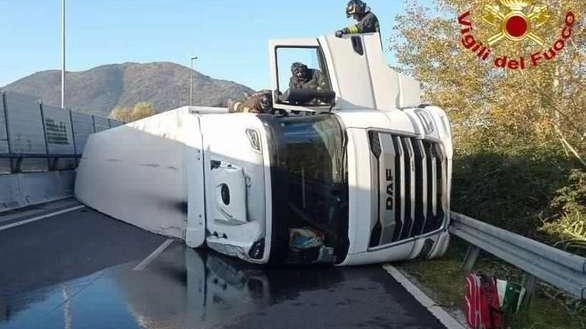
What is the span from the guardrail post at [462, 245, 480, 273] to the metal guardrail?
0.15 m

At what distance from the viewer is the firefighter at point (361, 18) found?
29.0 feet

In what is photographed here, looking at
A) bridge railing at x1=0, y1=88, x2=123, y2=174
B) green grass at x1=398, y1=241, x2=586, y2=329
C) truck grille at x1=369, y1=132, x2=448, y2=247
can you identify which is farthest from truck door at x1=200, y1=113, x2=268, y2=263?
bridge railing at x1=0, y1=88, x2=123, y2=174

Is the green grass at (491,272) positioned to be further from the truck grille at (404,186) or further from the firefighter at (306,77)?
the firefighter at (306,77)

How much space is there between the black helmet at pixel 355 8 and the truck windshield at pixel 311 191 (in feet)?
7.55

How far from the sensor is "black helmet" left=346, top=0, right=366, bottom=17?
9.02 meters

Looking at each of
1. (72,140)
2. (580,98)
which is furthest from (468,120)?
(72,140)

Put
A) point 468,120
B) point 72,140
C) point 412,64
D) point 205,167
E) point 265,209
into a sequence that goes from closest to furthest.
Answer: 1. point 265,209
2. point 205,167
3. point 468,120
4. point 412,64
5. point 72,140

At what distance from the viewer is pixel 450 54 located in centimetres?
1711

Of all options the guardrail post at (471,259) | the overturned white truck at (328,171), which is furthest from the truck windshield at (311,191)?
the guardrail post at (471,259)

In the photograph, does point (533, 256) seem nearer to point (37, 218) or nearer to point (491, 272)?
point (491, 272)

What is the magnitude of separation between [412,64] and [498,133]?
4639 mm

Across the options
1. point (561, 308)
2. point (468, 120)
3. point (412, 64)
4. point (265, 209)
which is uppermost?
point (412, 64)

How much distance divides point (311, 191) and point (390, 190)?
3.01 ft

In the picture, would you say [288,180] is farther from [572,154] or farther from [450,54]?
[450,54]
